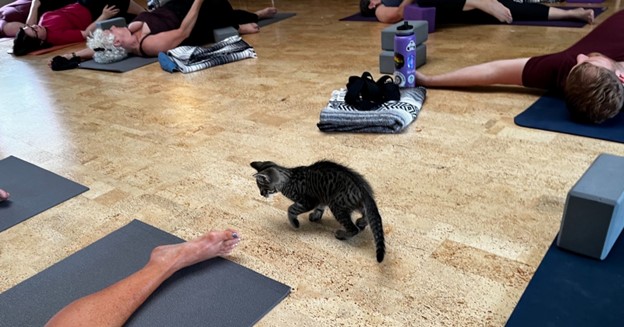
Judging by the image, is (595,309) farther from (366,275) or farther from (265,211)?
(265,211)

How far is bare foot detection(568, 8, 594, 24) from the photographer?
3.73 m

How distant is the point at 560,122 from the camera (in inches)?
85.6

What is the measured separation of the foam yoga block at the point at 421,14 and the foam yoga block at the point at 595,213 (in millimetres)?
2733

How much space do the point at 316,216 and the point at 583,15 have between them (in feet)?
10.6

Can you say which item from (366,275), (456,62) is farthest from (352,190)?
(456,62)

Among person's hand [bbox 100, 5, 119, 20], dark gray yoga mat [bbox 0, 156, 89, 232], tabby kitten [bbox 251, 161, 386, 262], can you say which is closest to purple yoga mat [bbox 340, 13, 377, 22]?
person's hand [bbox 100, 5, 119, 20]

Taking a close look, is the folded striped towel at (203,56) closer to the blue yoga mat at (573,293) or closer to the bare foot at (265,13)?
the bare foot at (265,13)

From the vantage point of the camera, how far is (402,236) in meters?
1.54

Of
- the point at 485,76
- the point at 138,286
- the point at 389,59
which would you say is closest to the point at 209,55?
the point at 389,59

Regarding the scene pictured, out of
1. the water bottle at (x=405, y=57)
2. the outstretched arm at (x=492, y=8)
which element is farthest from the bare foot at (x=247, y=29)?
the water bottle at (x=405, y=57)

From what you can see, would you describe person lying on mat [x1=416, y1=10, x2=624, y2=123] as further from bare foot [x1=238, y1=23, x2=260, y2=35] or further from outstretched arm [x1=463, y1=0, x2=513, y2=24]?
bare foot [x1=238, y1=23, x2=260, y2=35]

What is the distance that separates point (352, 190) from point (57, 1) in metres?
5.18

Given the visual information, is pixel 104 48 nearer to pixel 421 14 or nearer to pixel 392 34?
pixel 392 34

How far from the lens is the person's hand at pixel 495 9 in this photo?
395cm
